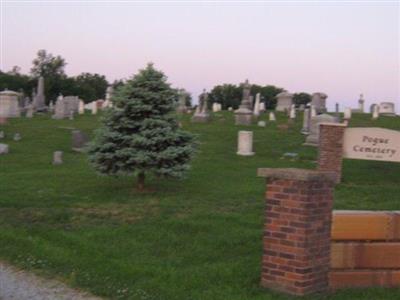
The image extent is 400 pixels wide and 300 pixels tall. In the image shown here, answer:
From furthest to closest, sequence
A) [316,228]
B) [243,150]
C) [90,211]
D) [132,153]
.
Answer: [243,150] → [132,153] → [90,211] → [316,228]

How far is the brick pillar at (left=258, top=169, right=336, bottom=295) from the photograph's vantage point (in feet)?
20.5

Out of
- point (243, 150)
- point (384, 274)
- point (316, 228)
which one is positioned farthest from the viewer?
point (243, 150)

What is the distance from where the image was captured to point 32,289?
677cm

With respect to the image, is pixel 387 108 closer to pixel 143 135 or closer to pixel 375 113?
pixel 375 113

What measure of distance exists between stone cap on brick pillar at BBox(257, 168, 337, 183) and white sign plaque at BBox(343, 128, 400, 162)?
7933 millimetres

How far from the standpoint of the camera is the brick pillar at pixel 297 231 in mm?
6242

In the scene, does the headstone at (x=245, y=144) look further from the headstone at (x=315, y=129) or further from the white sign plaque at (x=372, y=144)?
the white sign plaque at (x=372, y=144)

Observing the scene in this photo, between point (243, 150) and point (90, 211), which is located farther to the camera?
point (243, 150)

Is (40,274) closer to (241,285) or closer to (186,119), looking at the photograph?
(241,285)

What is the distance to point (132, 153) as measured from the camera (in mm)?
12195

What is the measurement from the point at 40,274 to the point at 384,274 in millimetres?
3824

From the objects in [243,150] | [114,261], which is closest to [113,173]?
[114,261]

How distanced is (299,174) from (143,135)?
649 centimetres

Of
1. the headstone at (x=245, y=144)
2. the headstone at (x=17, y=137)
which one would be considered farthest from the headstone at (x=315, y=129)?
the headstone at (x=17, y=137)
